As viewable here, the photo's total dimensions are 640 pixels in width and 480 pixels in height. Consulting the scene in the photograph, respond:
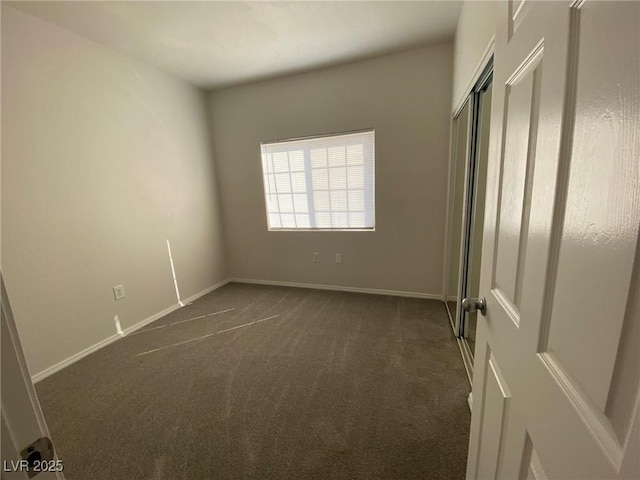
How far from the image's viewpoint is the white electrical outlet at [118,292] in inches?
96.2

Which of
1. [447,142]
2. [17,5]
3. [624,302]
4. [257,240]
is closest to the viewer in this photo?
[624,302]

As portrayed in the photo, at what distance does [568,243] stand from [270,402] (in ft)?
5.66

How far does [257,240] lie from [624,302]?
3.55m

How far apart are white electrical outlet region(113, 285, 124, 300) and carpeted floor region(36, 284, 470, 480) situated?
15.2 inches

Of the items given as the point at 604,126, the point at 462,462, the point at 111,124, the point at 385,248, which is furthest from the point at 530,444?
the point at 111,124

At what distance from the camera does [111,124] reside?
7.73ft

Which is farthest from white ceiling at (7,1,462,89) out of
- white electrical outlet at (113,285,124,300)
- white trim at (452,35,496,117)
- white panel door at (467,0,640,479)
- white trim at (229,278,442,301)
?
white trim at (229,278,442,301)

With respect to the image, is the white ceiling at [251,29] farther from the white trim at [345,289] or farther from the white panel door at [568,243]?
the white trim at [345,289]

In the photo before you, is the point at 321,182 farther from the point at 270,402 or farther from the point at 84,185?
the point at 270,402

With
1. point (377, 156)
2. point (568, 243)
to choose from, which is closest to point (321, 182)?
point (377, 156)

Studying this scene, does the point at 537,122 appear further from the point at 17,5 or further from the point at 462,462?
the point at 17,5

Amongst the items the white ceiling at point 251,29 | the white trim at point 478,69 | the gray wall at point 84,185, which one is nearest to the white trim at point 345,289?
the gray wall at point 84,185

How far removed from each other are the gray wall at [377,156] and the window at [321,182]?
0.37ft

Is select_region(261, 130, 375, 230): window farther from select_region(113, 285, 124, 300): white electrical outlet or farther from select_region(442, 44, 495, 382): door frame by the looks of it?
select_region(113, 285, 124, 300): white electrical outlet
